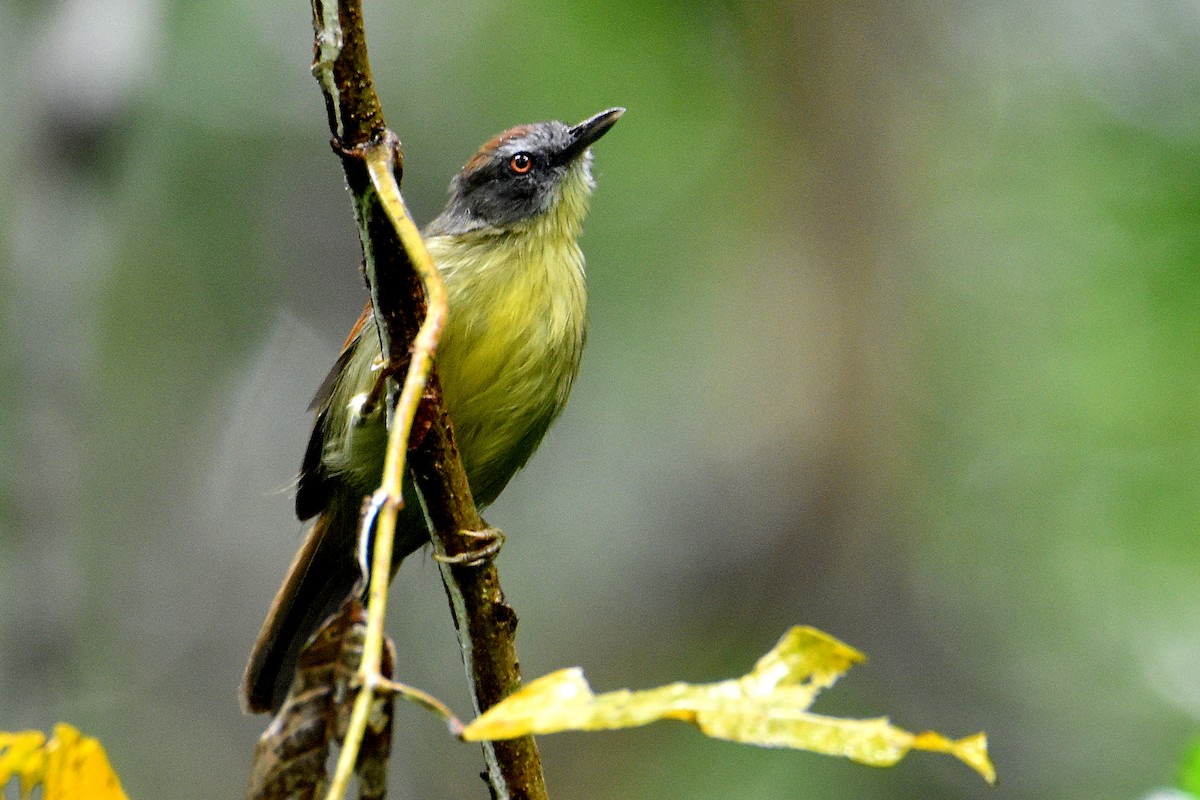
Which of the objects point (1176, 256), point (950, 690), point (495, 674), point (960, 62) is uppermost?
point (960, 62)

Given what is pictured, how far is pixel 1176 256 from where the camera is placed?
251 inches

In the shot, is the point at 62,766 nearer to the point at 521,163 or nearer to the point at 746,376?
the point at 521,163

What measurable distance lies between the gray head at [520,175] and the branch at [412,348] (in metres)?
1.75

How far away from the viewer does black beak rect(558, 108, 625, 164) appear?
4137 millimetres

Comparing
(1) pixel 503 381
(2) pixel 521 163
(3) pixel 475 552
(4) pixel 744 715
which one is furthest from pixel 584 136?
(4) pixel 744 715

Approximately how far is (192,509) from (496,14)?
372 cm

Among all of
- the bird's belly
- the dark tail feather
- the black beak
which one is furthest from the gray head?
the dark tail feather

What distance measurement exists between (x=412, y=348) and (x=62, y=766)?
3.08 ft

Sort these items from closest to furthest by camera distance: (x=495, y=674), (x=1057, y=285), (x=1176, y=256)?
(x=495, y=674) → (x=1176, y=256) → (x=1057, y=285)

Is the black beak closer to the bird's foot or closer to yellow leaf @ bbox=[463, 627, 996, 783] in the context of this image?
the bird's foot

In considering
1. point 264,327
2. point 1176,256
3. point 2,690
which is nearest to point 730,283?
point 1176,256

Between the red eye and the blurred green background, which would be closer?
the red eye

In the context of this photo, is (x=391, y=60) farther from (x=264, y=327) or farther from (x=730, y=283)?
(x=730, y=283)

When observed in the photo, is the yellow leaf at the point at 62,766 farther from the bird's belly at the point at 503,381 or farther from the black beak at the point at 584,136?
the black beak at the point at 584,136
